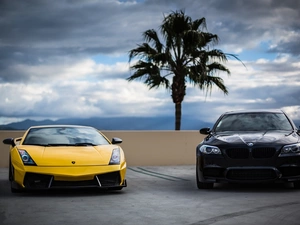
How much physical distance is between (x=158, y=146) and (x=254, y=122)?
7.45m

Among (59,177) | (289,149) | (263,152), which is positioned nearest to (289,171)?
(289,149)

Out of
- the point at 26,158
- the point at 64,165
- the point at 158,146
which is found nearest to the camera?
the point at 64,165

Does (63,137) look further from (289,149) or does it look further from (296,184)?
(296,184)

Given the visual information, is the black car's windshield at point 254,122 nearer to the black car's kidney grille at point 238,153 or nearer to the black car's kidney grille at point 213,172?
the black car's kidney grille at point 238,153

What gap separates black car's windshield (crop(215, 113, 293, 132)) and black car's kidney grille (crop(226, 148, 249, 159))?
3.95 feet

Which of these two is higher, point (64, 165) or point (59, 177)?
point (64, 165)

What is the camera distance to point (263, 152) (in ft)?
37.0

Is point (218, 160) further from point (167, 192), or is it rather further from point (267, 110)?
point (267, 110)

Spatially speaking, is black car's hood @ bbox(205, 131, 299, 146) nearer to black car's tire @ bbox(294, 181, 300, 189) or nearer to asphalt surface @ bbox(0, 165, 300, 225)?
black car's tire @ bbox(294, 181, 300, 189)

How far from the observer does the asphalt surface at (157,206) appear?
7.87 m

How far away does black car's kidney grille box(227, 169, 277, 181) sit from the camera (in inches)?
440

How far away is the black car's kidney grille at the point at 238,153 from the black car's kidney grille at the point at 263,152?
138 millimetres

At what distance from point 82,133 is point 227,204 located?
3.87 metres

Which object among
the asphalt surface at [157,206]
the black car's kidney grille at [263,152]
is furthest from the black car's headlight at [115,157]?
the black car's kidney grille at [263,152]
